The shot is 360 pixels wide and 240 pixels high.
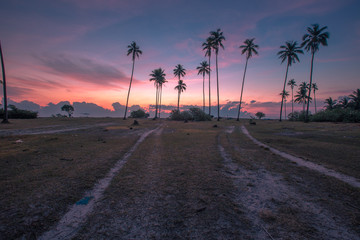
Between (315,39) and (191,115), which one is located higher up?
(315,39)

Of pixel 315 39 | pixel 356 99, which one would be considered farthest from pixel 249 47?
pixel 356 99

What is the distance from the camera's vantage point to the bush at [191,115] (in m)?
46.2

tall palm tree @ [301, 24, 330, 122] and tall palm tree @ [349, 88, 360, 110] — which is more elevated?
tall palm tree @ [301, 24, 330, 122]

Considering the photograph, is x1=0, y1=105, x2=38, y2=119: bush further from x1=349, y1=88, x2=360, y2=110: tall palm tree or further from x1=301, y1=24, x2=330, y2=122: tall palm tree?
x1=349, y1=88, x2=360, y2=110: tall palm tree

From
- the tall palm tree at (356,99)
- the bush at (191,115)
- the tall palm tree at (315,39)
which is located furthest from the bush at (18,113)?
the tall palm tree at (356,99)

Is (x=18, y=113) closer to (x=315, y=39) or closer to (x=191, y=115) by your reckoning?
(x=191, y=115)

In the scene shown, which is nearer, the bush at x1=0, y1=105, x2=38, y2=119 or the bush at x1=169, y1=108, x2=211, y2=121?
the bush at x1=0, y1=105, x2=38, y2=119

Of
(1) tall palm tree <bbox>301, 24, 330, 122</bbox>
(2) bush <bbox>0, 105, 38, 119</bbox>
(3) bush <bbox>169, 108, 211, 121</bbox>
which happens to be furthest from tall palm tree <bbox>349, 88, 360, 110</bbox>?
(2) bush <bbox>0, 105, 38, 119</bbox>

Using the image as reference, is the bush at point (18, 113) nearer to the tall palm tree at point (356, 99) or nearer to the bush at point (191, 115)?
the bush at point (191, 115)

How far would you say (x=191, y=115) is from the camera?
47.8m

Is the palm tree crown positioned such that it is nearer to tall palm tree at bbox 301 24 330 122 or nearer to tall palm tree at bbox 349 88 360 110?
tall palm tree at bbox 301 24 330 122

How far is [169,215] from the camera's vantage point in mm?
2699

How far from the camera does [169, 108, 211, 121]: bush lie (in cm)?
4622

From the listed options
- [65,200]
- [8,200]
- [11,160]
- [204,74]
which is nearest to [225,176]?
[65,200]
